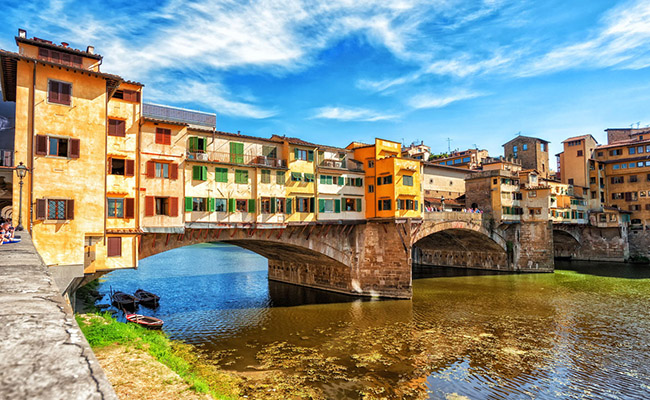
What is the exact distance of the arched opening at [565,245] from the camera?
7525 centimetres

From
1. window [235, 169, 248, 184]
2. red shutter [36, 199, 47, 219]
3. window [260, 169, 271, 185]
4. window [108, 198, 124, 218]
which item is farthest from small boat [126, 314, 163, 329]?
window [260, 169, 271, 185]

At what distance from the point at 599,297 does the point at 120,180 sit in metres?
48.0

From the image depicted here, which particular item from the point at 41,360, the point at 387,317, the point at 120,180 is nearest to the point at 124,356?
the point at 120,180

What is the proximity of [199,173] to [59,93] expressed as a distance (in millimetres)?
11013

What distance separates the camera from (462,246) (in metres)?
64.1

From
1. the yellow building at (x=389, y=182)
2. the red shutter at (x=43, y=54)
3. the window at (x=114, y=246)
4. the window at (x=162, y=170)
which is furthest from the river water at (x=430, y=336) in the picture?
the red shutter at (x=43, y=54)

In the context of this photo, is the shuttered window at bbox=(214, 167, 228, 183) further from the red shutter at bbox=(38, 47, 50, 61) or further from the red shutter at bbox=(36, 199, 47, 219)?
the red shutter at bbox=(38, 47, 50, 61)

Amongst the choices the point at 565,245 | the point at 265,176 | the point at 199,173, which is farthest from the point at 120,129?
the point at 565,245

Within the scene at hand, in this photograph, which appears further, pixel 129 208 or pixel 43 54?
pixel 129 208

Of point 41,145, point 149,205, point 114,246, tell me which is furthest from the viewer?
point 149,205

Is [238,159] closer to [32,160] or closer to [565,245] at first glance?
[32,160]

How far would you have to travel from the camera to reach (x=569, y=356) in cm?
2417

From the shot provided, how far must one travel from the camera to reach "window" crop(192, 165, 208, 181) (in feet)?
101

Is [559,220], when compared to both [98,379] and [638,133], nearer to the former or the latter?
[638,133]
